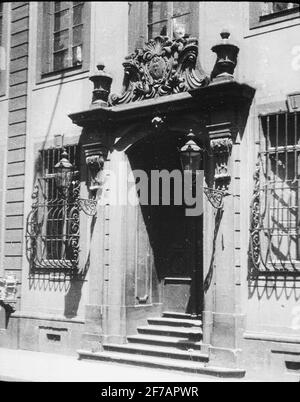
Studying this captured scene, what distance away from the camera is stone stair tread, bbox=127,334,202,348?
9.30 meters

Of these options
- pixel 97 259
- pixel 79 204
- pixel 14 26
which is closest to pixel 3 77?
pixel 14 26

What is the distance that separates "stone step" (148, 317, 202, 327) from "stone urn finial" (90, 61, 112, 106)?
3.99 metres

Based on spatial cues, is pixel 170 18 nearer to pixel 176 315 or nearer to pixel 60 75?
pixel 60 75

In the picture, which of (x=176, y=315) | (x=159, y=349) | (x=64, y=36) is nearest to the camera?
(x=159, y=349)

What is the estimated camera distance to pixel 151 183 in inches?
420

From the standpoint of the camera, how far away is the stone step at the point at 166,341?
930 centimetres

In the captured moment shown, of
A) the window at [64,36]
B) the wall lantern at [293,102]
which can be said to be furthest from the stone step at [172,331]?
the window at [64,36]

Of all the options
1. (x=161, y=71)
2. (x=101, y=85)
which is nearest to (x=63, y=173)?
(x=101, y=85)

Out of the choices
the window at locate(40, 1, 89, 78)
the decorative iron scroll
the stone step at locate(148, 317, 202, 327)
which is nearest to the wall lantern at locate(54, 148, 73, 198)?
the decorative iron scroll

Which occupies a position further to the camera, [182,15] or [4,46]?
[4,46]

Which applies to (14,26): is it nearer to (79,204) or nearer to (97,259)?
(79,204)

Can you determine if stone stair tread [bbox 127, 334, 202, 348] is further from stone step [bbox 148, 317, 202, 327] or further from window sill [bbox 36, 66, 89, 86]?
window sill [bbox 36, 66, 89, 86]

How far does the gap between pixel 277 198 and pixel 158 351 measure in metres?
3.12
